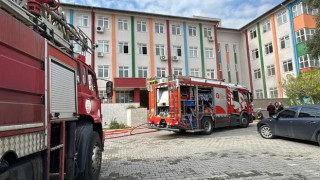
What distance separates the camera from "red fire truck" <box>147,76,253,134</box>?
14.4 metres

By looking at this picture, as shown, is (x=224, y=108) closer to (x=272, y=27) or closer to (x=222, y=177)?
(x=222, y=177)

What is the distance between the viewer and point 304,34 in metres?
30.8

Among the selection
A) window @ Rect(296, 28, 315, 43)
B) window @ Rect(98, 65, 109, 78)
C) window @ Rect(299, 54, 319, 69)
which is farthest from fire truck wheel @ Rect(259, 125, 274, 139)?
window @ Rect(296, 28, 315, 43)

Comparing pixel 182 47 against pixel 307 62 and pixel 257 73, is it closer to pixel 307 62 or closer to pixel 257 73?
pixel 257 73

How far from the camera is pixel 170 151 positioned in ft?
35.1

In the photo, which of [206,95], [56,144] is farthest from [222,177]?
[206,95]

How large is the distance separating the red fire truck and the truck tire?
799cm

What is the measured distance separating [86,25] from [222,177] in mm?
27017

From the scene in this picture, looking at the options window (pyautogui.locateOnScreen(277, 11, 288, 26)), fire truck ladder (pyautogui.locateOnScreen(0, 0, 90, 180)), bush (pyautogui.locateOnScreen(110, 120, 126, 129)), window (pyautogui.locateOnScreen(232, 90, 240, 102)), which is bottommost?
bush (pyautogui.locateOnScreen(110, 120, 126, 129))

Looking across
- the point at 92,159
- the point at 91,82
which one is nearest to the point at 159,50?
the point at 91,82

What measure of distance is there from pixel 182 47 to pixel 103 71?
10.4 meters

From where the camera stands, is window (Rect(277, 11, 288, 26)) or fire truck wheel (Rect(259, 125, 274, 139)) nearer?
fire truck wheel (Rect(259, 125, 274, 139))

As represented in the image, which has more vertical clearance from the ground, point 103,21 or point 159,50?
point 103,21

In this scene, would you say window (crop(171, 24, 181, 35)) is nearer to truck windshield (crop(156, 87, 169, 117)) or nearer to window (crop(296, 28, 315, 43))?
window (crop(296, 28, 315, 43))
